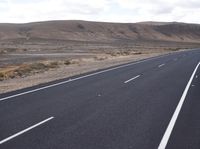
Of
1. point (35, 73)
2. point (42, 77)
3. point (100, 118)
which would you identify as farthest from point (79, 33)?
point (100, 118)

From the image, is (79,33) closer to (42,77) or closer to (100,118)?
(42,77)

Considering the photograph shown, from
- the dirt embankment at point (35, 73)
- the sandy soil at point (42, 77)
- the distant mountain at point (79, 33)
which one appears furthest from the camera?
the distant mountain at point (79, 33)

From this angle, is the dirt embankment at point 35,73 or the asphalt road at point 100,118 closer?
the asphalt road at point 100,118

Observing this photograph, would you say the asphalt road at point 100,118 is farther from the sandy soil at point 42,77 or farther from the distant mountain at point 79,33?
the distant mountain at point 79,33

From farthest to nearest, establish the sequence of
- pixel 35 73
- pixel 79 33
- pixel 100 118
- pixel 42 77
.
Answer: pixel 79 33 → pixel 35 73 → pixel 42 77 → pixel 100 118

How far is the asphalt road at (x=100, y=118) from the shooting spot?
7637 mm

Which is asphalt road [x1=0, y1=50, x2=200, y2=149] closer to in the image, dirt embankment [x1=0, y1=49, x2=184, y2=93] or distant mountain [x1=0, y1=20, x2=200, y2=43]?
dirt embankment [x1=0, y1=49, x2=184, y2=93]

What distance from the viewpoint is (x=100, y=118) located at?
393 inches

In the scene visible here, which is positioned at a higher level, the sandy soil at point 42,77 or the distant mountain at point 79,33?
the sandy soil at point 42,77

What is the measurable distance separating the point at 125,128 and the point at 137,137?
2.90 feet

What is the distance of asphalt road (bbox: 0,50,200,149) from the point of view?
7.64m

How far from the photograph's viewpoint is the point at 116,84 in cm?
1825

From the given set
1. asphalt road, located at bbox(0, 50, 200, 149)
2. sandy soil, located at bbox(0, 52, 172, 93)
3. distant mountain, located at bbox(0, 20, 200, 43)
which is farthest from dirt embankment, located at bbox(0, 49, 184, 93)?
distant mountain, located at bbox(0, 20, 200, 43)

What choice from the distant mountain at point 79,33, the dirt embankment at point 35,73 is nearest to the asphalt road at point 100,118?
the dirt embankment at point 35,73
